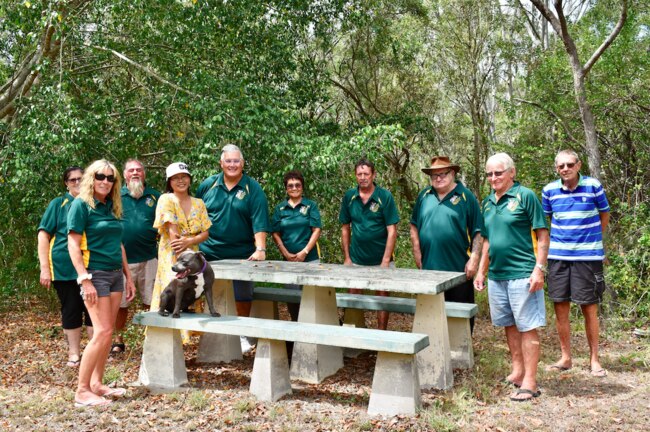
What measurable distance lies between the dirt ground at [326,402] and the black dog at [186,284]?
2.37 ft

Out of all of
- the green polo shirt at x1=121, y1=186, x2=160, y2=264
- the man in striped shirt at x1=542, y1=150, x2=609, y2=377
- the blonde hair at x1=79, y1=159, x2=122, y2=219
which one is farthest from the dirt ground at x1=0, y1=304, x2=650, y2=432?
the blonde hair at x1=79, y1=159, x2=122, y2=219

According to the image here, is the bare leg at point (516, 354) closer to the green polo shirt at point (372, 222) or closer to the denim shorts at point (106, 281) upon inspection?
the green polo shirt at point (372, 222)

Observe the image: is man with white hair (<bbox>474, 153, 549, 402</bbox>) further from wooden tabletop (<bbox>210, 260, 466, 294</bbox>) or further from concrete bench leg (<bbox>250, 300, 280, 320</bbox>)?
concrete bench leg (<bbox>250, 300, 280, 320</bbox>)

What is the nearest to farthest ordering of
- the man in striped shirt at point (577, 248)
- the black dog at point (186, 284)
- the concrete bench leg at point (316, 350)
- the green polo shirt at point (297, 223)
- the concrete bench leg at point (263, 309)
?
the black dog at point (186, 284) < the concrete bench leg at point (316, 350) < the man in striped shirt at point (577, 248) < the green polo shirt at point (297, 223) < the concrete bench leg at point (263, 309)

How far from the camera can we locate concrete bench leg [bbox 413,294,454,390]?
5070 millimetres

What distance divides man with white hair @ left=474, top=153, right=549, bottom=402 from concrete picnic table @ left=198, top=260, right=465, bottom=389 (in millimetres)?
425

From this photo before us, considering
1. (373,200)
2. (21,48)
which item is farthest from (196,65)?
(373,200)

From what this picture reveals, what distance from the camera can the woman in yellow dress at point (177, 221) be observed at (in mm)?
5492

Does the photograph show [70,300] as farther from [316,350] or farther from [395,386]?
[395,386]

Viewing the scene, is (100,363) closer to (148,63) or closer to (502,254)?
(502,254)

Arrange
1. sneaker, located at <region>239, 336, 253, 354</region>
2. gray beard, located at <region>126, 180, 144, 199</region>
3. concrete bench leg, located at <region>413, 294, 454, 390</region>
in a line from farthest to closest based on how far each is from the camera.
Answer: sneaker, located at <region>239, 336, 253, 354</region>
gray beard, located at <region>126, 180, 144, 199</region>
concrete bench leg, located at <region>413, 294, 454, 390</region>

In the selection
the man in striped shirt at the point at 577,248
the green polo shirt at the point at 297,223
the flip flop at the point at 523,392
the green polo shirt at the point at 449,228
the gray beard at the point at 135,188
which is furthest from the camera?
the green polo shirt at the point at 297,223

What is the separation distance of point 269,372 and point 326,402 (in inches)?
20.4

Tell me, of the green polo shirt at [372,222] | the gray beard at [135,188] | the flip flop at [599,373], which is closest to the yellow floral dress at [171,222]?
the gray beard at [135,188]
